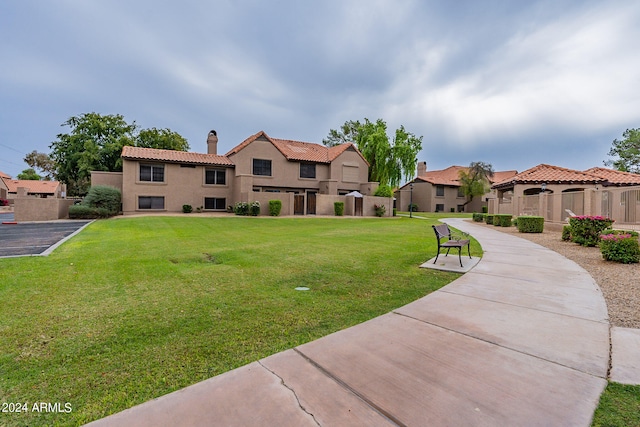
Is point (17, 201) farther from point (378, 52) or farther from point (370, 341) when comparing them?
point (370, 341)

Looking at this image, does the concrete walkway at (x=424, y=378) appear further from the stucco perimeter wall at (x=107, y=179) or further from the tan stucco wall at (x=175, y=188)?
the stucco perimeter wall at (x=107, y=179)

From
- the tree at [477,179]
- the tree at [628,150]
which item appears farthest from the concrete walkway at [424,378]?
the tree at [628,150]

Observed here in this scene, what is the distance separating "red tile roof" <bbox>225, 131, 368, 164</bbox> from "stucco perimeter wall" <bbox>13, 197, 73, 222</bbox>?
15.7 metres

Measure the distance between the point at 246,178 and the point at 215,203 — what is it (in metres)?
4.87

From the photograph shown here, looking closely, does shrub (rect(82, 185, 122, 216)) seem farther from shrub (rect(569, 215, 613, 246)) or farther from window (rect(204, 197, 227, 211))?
shrub (rect(569, 215, 613, 246))

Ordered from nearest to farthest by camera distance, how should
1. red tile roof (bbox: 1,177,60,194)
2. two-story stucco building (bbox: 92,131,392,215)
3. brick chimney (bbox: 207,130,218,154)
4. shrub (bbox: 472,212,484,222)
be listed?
shrub (bbox: 472,212,484,222) < two-story stucco building (bbox: 92,131,392,215) < brick chimney (bbox: 207,130,218,154) < red tile roof (bbox: 1,177,60,194)

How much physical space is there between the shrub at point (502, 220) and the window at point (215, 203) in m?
25.3

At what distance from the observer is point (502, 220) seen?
69.4ft

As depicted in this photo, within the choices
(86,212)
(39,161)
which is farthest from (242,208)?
(39,161)

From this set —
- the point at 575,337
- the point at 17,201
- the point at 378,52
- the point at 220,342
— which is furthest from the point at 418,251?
the point at 17,201

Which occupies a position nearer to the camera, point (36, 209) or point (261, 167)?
point (36, 209)

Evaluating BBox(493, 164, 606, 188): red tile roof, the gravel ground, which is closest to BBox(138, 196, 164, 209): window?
the gravel ground

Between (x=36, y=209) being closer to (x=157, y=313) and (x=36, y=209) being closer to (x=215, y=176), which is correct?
(x=215, y=176)

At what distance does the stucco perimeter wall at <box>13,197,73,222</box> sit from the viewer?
23062 millimetres
